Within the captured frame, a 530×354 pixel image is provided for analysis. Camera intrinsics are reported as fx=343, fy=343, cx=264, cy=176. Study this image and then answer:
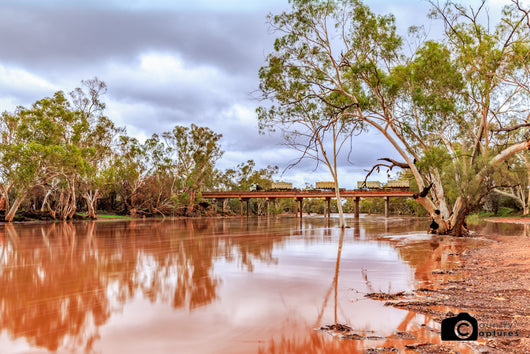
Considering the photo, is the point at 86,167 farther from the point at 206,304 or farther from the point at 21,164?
the point at 206,304

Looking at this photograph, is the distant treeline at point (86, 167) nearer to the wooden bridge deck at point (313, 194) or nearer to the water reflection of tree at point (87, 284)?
the wooden bridge deck at point (313, 194)

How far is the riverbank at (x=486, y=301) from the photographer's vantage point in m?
3.73

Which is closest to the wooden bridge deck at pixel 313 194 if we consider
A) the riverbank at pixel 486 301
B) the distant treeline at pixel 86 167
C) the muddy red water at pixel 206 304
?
the distant treeline at pixel 86 167

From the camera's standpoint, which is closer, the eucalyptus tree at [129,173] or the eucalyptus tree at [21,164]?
the eucalyptus tree at [21,164]

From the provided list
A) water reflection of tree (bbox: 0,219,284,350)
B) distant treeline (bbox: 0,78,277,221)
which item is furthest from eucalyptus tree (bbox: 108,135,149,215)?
water reflection of tree (bbox: 0,219,284,350)

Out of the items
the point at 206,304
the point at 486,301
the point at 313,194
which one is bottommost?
the point at 206,304

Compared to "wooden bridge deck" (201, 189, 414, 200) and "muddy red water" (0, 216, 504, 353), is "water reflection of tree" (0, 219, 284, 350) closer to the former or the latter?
"muddy red water" (0, 216, 504, 353)

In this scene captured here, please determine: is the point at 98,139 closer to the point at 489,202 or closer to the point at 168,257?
the point at 168,257

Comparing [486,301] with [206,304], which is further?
[206,304]

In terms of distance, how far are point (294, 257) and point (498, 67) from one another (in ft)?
48.5

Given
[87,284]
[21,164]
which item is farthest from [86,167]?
[87,284]

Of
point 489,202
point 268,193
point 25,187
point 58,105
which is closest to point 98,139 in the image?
point 58,105

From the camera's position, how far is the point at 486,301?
17.5 ft

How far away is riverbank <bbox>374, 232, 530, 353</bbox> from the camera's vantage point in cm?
373
